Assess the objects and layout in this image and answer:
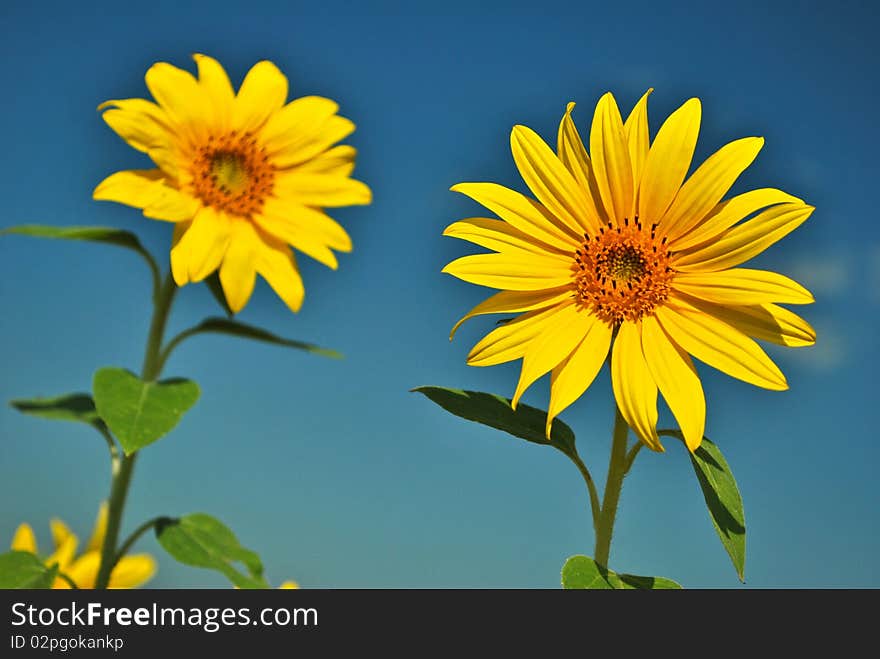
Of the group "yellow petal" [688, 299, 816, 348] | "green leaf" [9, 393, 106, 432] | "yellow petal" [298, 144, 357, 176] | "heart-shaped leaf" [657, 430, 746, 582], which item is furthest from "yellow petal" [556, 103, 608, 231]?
"green leaf" [9, 393, 106, 432]

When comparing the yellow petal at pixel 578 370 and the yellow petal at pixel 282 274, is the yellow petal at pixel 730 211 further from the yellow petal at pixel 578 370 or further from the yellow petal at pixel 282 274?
the yellow petal at pixel 282 274

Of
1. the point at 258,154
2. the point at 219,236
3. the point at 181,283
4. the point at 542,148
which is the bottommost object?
the point at 542,148

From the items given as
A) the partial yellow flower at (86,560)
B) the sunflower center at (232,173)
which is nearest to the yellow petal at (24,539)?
the partial yellow flower at (86,560)

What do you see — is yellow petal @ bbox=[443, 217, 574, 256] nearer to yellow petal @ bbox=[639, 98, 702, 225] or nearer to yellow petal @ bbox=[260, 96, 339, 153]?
yellow petal @ bbox=[639, 98, 702, 225]

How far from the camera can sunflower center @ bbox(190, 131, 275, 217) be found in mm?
2346

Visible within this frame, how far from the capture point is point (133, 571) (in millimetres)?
3016

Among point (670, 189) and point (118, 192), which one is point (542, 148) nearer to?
point (670, 189)

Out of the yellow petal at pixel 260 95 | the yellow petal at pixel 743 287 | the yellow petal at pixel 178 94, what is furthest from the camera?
the yellow petal at pixel 260 95

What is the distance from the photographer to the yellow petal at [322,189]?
2.39 m

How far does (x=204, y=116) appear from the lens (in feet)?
7.75

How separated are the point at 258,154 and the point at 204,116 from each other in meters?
0.17

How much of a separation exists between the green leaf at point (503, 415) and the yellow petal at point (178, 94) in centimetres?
112
